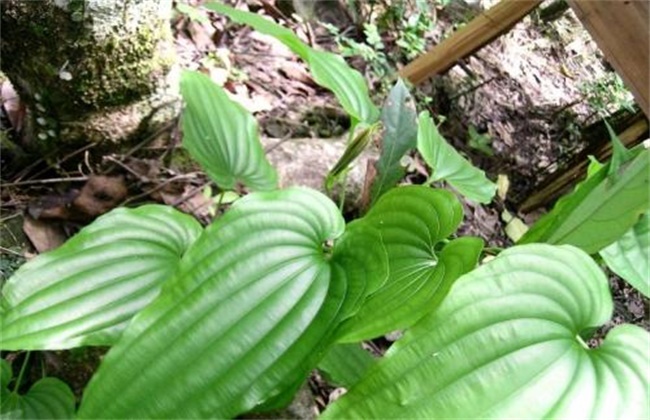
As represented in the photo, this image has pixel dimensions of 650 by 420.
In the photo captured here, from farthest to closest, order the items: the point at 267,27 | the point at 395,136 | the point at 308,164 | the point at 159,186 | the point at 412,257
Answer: the point at 308,164 → the point at 159,186 → the point at 395,136 → the point at 267,27 → the point at 412,257

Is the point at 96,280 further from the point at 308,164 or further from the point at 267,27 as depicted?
the point at 308,164

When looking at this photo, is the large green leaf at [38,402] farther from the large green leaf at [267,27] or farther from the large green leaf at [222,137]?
the large green leaf at [267,27]

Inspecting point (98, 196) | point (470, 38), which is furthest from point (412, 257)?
point (470, 38)

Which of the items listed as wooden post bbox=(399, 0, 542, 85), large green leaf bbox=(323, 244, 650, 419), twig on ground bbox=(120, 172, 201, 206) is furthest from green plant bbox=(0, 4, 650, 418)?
wooden post bbox=(399, 0, 542, 85)

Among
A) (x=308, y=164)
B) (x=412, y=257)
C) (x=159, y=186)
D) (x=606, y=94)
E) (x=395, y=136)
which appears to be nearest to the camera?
(x=412, y=257)

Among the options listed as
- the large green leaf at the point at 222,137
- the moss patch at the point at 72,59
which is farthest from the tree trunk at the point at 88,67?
the large green leaf at the point at 222,137

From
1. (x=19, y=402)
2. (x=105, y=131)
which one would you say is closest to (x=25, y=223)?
(x=105, y=131)
